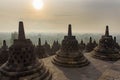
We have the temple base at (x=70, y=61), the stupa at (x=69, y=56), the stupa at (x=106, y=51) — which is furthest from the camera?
the stupa at (x=106, y=51)

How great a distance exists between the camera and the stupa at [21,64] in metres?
9.18

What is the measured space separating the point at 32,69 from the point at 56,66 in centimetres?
508

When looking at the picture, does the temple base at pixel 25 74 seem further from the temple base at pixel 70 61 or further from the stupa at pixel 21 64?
the temple base at pixel 70 61

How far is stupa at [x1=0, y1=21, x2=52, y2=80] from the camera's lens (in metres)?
9.18

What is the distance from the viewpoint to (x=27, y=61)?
965 centimetres

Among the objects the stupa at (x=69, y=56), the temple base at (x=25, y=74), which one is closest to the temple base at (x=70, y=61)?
the stupa at (x=69, y=56)

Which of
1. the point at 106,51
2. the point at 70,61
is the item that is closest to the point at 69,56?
the point at 70,61

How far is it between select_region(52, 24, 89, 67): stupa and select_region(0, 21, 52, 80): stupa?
4752mm

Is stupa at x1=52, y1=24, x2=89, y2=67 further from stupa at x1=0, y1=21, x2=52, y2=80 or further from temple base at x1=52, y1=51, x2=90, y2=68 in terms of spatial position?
stupa at x1=0, y1=21, x2=52, y2=80

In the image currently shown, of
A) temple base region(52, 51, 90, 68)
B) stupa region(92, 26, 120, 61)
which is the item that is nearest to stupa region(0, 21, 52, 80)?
temple base region(52, 51, 90, 68)

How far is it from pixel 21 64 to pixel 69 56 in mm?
6387

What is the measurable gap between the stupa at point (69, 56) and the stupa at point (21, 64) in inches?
187

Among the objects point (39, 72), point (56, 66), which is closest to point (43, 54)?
point (56, 66)

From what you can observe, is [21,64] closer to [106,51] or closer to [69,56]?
[69,56]
